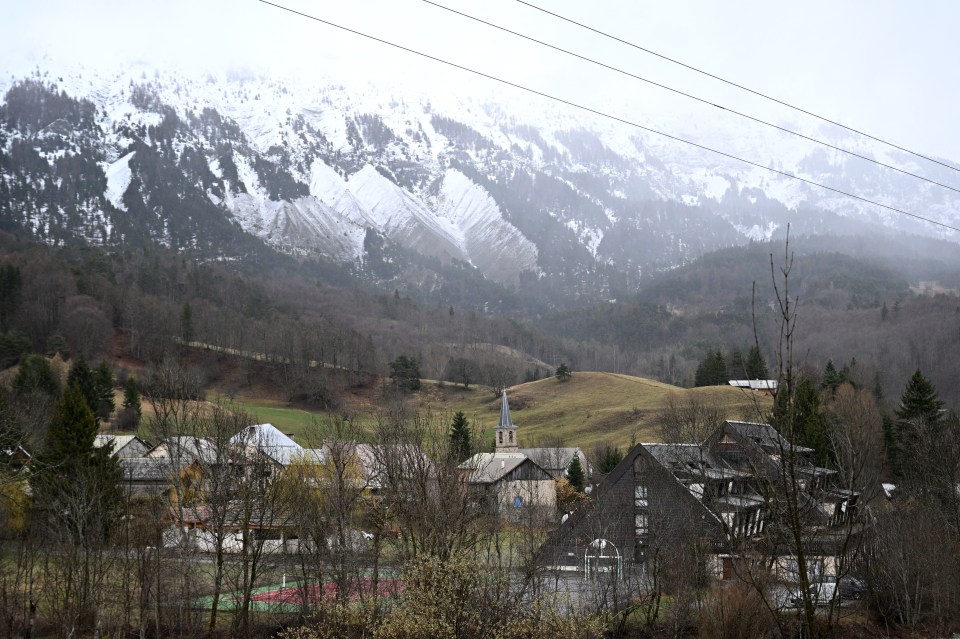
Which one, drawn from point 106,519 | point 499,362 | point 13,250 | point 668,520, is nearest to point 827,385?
point 668,520

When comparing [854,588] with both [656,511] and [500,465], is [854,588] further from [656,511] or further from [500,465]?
[500,465]

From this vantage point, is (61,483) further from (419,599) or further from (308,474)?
(419,599)

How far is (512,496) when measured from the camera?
222 feet

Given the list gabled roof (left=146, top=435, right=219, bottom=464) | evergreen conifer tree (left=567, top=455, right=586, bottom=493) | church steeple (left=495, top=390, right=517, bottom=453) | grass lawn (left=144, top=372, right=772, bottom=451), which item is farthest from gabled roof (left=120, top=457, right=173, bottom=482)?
church steeple (left=495, top=390, right=517, bottom=453)

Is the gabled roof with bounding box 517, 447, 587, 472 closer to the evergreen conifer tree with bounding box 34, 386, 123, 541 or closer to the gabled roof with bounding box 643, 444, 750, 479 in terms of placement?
the gabled roof with bounding box 643, 444, 750, 479

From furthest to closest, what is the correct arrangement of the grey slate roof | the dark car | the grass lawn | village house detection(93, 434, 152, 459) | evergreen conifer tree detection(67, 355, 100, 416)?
the grass lawn < evergreen conifer tree detection(67, 355, 100, 416) < the grey slate roof < village house detection(93, 434, 152, 459) < the dark car

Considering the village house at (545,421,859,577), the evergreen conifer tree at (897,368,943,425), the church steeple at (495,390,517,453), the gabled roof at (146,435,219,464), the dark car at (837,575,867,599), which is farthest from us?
the church steeple at (495,390,517,453)

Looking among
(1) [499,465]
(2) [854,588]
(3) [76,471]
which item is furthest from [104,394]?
(2) [854,588]

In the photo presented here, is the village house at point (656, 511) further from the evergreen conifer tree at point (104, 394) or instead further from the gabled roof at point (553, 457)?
the evergreen conifer tree at point (104, 394)

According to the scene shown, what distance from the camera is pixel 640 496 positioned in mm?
45594

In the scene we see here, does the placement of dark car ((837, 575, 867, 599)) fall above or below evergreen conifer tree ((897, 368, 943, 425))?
below

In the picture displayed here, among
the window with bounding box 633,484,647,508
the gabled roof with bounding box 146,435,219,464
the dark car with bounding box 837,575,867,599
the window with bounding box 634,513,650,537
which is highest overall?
the gabled roof with bounding box 146,435,219,464

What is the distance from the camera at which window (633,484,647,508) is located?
43.9 meters

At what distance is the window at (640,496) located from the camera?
43906 millimetres
